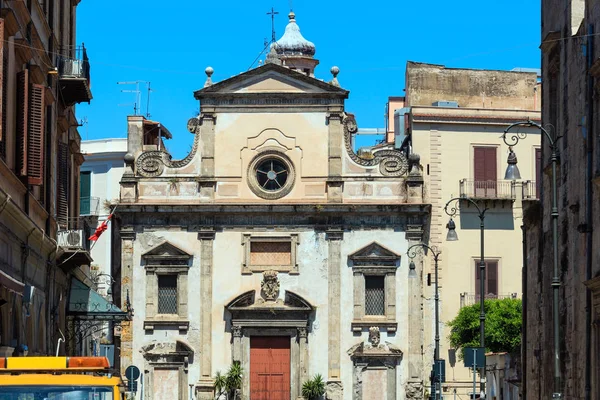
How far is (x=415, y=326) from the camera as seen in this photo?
4978cm

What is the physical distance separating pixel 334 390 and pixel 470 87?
45.6 feet

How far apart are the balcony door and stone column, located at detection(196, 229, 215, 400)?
9.79 metres

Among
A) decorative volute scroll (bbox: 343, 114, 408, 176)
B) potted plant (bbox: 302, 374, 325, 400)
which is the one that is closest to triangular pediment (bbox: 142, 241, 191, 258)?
potted plant (bbox: 302, 374, 325, 400)

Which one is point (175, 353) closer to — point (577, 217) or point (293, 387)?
point (293, 387)

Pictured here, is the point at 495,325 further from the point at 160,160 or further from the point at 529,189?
the point at 160,160

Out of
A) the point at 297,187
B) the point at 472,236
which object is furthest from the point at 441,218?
the point at 297,187

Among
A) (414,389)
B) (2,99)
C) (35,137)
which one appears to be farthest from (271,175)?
(2,99)

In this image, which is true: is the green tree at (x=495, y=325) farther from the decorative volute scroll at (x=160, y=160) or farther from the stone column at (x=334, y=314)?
the decorative volute scroll at (x=160, y=160)

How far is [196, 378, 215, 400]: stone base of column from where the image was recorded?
49125mm

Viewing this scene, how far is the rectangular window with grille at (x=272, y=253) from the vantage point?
165 ft

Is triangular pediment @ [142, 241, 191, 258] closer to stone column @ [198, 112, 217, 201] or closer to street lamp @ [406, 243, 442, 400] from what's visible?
stone column @ [198, 112, 217, 201]

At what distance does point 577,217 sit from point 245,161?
25.7m

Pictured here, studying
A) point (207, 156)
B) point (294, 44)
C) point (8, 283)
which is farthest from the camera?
point (294, 44)

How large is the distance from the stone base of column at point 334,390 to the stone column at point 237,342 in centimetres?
325
